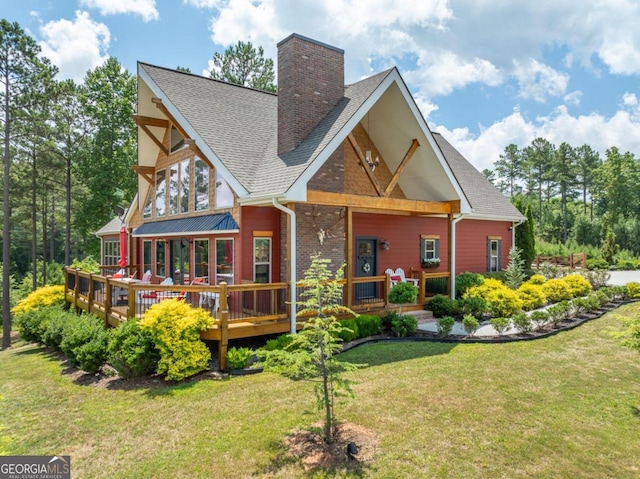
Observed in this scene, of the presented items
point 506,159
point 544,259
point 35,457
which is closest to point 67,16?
point 35,457

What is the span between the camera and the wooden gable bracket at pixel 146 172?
16625 millimetres

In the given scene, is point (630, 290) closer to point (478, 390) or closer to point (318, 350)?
point (478, 390)

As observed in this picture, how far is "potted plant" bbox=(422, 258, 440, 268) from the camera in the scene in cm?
1678

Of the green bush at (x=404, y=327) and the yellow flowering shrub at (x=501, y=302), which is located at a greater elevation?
the yellow flowering shrub at (x=501, y=302)

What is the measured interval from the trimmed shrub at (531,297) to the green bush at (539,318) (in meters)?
2.16

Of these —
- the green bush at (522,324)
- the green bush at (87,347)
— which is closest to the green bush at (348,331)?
the green bush at (522,324)

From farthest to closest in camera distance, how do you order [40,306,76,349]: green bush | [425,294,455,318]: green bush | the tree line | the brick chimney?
1. the tree line
2. [425,294,455,318]: green bush
3. [40,306,76,349]: green bush
4. the brick chimney

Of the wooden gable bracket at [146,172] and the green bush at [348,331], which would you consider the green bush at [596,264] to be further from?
the wooden gable bracket at [146,172]

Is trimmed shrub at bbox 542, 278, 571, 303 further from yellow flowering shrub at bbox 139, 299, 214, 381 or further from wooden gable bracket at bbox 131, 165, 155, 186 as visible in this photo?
wooden gable bracket at bbox 131, 165, 155, 186

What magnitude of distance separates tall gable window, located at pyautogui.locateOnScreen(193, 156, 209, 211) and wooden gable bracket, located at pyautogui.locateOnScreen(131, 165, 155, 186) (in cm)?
419

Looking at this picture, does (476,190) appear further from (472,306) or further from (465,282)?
(472,306)

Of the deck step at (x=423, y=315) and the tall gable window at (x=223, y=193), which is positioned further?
the deck step at (x=423, y=315)

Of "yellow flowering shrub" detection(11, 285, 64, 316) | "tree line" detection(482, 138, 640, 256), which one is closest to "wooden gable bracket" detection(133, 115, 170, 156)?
"yellow flowering shrub" detection(11, 285, 64, 316)

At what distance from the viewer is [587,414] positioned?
6.05 metres
